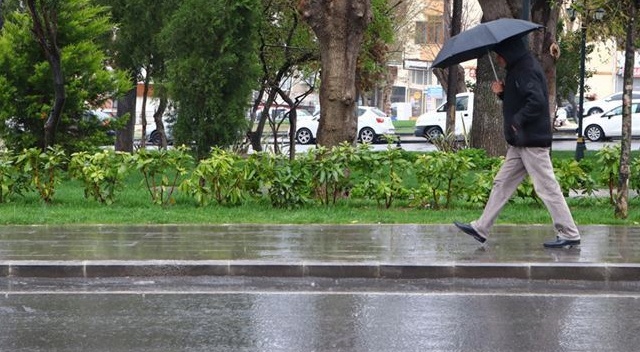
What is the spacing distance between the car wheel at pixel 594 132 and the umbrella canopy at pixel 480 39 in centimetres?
3110

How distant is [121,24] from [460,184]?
1270cm

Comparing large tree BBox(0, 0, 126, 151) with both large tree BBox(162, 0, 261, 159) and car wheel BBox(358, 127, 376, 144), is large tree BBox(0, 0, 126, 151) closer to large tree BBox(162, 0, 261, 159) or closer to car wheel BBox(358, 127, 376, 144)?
large tree BBox(162, 0, 261, 159)

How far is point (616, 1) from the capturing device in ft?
42.0

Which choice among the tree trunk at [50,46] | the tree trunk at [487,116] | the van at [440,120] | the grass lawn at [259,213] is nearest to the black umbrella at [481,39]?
the grass lawn at [259,213]

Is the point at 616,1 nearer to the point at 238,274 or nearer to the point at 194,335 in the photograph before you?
the point at 238,274

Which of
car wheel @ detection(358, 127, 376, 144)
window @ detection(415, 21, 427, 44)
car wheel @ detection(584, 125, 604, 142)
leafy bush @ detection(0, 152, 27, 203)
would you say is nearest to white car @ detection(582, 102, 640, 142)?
car wheel @ detection(584, 125, 604, 142)

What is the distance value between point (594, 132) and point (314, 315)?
34.4 meters

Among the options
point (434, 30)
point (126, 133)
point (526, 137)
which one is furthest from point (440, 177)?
point (434, 30)

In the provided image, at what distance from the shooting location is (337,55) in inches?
602

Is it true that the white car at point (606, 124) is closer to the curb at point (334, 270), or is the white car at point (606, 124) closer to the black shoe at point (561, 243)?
the black shoe at point (561, 243)

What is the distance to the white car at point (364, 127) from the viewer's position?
43.1 metres

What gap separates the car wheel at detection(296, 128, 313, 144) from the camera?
43.5 m

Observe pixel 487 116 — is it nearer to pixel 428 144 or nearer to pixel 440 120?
pixel 440 120

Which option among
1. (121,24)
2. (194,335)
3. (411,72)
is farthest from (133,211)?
(411,72)
